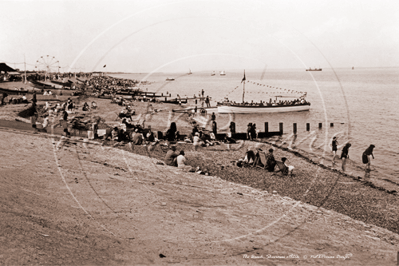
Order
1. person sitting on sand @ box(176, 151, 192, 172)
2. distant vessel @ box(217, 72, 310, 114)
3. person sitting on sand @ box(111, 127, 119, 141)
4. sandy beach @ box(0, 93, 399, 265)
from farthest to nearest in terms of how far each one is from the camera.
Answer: distant vessel @ box(217, 72, 310, 114), person sitting on sand @ box(111, 127, 119, 141), person sitting on sand @ box(176, 151, 192, 172), sandy beach @ box(0, 93, 399, 265)

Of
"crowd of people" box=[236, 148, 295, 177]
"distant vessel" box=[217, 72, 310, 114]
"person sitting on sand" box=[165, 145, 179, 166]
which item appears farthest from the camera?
"distant vessel" box=[217, 72, 310, 114]

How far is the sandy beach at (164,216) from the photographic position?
5422 millimetres

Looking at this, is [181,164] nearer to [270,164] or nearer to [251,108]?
[270,164]

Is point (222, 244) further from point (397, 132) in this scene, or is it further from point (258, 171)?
point (397, 132)

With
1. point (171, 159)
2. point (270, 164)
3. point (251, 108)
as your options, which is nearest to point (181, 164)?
point (171, 159)

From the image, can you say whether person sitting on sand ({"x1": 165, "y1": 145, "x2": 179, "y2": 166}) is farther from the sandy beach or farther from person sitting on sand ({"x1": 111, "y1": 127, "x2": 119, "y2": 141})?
person sitting on sand ({"x1": 111, "y1": 127, "x2": 119, "y2": 141})

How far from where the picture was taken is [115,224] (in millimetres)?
6375

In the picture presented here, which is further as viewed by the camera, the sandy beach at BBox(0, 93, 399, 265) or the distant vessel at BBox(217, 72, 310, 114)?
the distant vessel at BBox(217, 72, 310, 114)

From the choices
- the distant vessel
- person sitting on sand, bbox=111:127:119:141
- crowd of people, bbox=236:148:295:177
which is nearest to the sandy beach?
crowd of people, bbox=236:148:295:177

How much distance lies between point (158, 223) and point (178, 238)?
81 cm

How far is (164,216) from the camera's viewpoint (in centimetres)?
717

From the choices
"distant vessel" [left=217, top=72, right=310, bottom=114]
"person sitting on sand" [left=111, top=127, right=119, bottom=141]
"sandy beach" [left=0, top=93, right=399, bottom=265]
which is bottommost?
"sandy beach" [left=0, top=93, right=399, bottom=265]

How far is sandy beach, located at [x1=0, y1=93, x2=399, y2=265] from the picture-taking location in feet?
17.8

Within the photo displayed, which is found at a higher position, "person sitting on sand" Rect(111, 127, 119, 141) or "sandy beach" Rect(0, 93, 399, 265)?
"person sitting on sand" Rect(111, 127, 119, 141)
